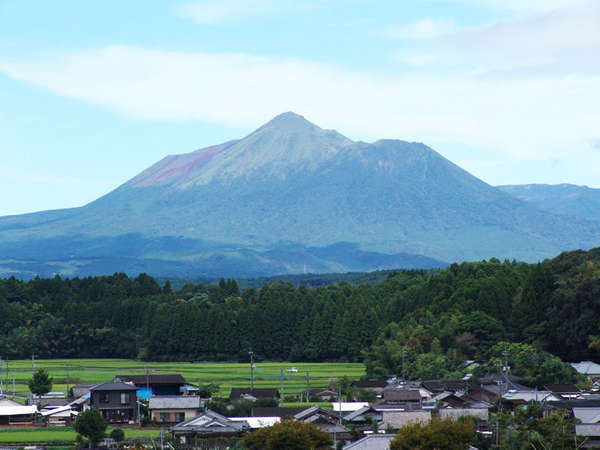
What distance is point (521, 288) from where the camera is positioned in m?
77.1

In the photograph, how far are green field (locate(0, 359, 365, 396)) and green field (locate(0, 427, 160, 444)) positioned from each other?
1294cm

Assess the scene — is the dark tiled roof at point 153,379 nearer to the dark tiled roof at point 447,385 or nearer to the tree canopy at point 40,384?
the tree canopy at point 40,384

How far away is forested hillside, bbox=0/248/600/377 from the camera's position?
221 ft

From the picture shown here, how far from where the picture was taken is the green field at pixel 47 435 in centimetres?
4303

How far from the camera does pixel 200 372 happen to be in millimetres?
74812

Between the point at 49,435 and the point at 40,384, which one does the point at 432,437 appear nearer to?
the point at 49,435

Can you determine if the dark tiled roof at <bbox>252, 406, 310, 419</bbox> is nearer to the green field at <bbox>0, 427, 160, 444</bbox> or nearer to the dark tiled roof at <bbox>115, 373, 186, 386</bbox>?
the green field at <bbox>0, 427, 160, 444</bbox>

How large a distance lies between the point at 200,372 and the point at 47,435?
98.3 feet

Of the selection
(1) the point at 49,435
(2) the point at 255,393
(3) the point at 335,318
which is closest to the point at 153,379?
(2) the point at 255,393

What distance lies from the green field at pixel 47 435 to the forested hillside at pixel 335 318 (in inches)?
889

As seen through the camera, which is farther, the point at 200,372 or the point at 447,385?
the point at 200,372

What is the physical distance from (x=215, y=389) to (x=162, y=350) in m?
31.8

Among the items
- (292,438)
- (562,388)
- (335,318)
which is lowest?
(562,388)

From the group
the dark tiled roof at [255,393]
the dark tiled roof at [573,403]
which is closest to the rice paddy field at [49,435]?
the dark tiled roof at [255,393]
